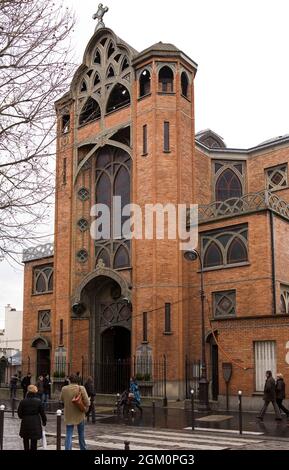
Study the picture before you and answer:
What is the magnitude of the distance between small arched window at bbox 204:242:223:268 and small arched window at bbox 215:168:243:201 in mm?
6391

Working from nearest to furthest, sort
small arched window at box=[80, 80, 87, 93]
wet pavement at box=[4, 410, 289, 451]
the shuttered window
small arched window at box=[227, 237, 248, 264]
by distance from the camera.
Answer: wet pavement at box=[4, 410, 289, 451] → the shuttered window → small arched window at box=[227, 237, 248, 264] → small arched window at box=[80, 80, 87, 93]

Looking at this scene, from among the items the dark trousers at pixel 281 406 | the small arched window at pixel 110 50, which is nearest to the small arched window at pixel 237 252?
the dark trousers at pixel 281 406

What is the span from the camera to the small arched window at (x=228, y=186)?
3422 centimetres

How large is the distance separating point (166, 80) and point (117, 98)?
12.8 feet

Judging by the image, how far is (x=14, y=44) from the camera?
1262 centimetres

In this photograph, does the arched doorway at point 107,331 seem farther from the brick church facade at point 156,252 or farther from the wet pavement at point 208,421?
the wet pavement at point 208,421

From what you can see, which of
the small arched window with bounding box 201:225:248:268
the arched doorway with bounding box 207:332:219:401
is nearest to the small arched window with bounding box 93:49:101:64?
the small arched window with bounding box 201:225:248:268

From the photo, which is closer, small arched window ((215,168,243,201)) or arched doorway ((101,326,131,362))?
arched doorway ((101,326,131,362))

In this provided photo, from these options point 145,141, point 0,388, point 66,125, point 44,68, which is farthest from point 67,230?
point 44,68

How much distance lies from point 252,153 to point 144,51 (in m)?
8.71

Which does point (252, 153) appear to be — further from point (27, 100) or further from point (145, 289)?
point (27, 100)

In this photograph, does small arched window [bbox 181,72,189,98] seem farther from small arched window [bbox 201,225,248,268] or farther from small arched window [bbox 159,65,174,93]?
small arched window [bbox 201,225,248,268]

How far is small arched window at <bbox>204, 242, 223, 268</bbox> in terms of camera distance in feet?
91.4

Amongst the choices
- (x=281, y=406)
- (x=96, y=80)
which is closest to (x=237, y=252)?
(x=281, y=406)
